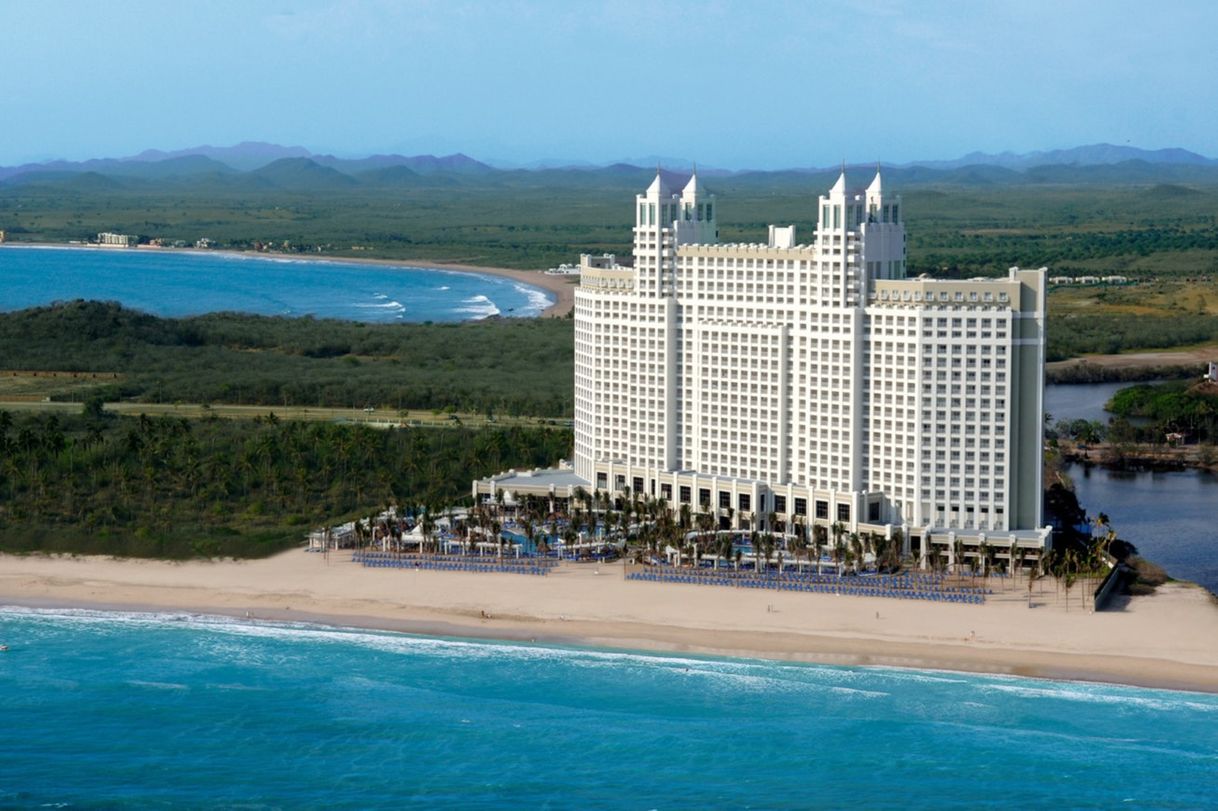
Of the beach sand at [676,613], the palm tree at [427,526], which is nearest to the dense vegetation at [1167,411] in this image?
the beach sand at [676,613]

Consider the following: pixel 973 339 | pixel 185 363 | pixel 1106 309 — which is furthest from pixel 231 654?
pixel 1106 309

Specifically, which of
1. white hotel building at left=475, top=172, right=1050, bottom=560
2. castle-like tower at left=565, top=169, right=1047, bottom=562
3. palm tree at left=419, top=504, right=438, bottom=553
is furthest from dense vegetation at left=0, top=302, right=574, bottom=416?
palm tree at left=419, top=504, right=438, bottom=553

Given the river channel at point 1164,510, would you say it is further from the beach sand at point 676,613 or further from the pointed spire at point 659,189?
the pointed spire at point 659,189

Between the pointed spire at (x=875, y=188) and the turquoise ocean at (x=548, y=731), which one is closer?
the turquoise ocean at (x=548, y=731)

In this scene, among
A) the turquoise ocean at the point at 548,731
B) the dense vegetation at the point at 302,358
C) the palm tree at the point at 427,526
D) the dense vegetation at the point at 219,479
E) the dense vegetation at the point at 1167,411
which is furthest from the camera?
the dense vegetation at the point at 302,358

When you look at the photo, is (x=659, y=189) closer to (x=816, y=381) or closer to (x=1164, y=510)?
(x=816, y=381)

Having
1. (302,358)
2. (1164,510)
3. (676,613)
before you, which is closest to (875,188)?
(676,613)
